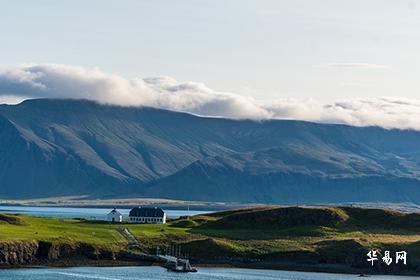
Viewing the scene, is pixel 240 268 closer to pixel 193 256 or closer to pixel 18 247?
pixel 193 256

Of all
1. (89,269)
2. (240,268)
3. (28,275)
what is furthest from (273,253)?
(28,275)

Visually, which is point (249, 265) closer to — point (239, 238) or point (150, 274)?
point (239, 238)

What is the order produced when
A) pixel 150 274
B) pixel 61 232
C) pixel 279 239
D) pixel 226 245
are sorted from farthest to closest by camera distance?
pixel 279 239 → pixel 61 232 → pixel 226 245 → pixel 150 274

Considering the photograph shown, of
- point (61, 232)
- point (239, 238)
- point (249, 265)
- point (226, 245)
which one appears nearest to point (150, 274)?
point (249, 265)

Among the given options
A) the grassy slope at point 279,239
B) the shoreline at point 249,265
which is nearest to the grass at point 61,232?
the shoreline at point 249,265

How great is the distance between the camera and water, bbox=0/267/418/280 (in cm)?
13912

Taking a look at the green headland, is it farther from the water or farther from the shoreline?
the water

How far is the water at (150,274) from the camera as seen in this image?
13912cm

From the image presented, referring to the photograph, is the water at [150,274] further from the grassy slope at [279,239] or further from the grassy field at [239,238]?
the grassy slope at [279,239]

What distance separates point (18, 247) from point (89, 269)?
37.2 ft

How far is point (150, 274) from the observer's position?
486 ft

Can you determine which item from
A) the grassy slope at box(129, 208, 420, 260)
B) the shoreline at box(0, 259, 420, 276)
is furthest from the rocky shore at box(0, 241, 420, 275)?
the grassy slope at box(129, 208, 420, 260)

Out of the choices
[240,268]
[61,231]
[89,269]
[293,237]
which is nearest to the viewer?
[89,269]

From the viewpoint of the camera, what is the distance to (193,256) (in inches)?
6654
